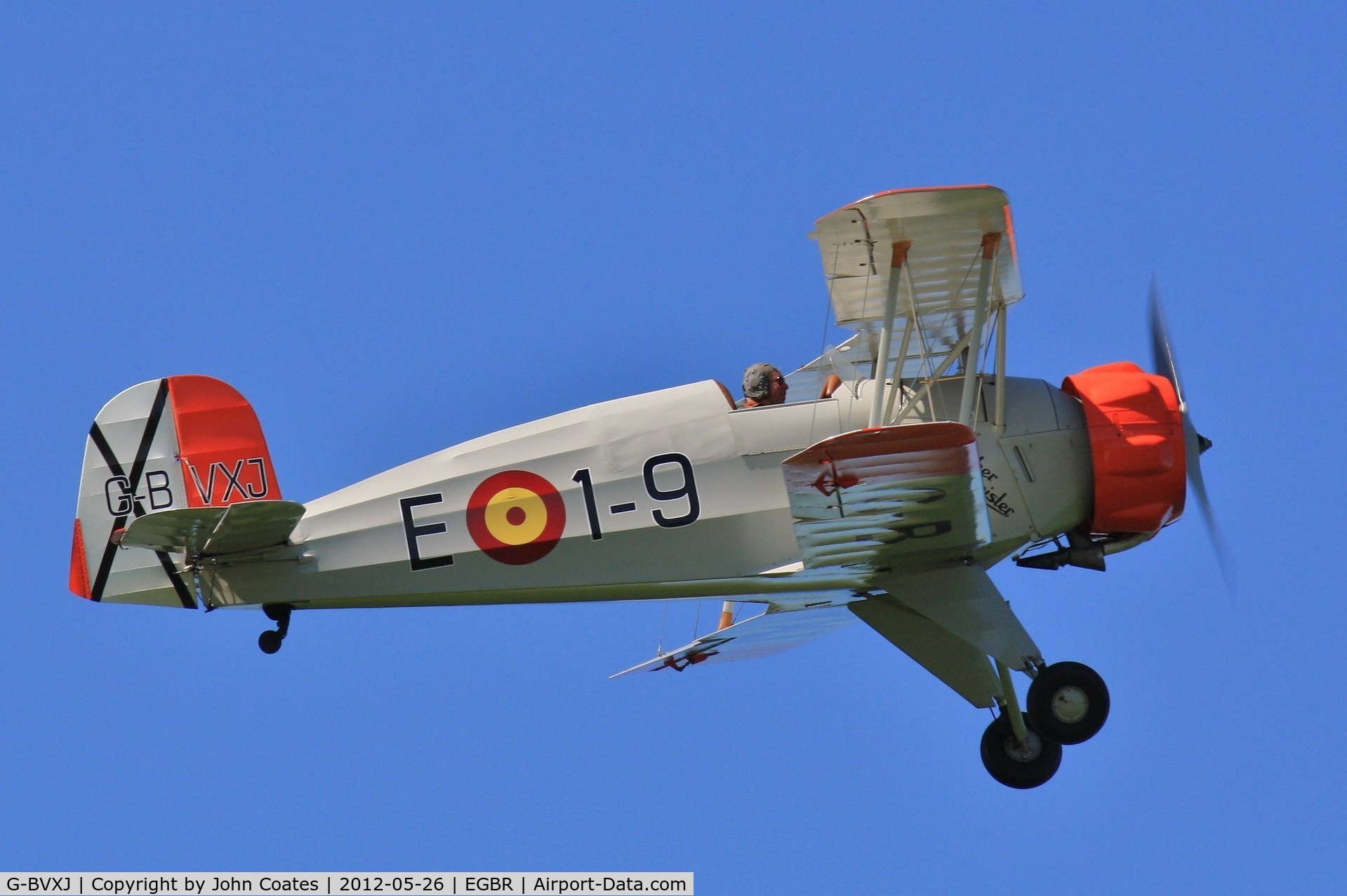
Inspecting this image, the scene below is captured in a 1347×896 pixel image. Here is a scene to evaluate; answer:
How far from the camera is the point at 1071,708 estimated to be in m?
9.84

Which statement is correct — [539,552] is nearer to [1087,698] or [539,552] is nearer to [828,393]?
[828,393]

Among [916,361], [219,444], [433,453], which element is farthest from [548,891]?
[916,361]

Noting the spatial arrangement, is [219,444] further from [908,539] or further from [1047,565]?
[1047,565]

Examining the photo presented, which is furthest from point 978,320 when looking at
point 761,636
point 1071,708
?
point 761,636

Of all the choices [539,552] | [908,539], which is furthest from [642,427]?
[908,539]

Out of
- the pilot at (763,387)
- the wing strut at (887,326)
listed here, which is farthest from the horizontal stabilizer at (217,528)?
the wing strut at (887,326)

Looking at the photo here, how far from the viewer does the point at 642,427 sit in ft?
32.6

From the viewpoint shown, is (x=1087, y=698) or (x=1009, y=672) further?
(x=1009, y=672)

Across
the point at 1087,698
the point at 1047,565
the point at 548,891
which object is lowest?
the point at 548,891

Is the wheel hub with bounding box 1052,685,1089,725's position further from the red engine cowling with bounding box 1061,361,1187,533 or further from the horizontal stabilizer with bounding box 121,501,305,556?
the horizontal stabilizer with bounding box 121,501,305,556

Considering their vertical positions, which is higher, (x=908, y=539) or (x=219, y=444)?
(x=219, y=444)

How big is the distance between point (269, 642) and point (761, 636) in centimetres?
373

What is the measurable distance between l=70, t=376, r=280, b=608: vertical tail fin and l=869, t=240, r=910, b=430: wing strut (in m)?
3.77

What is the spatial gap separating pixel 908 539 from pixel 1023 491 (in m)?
Result: 0.85
